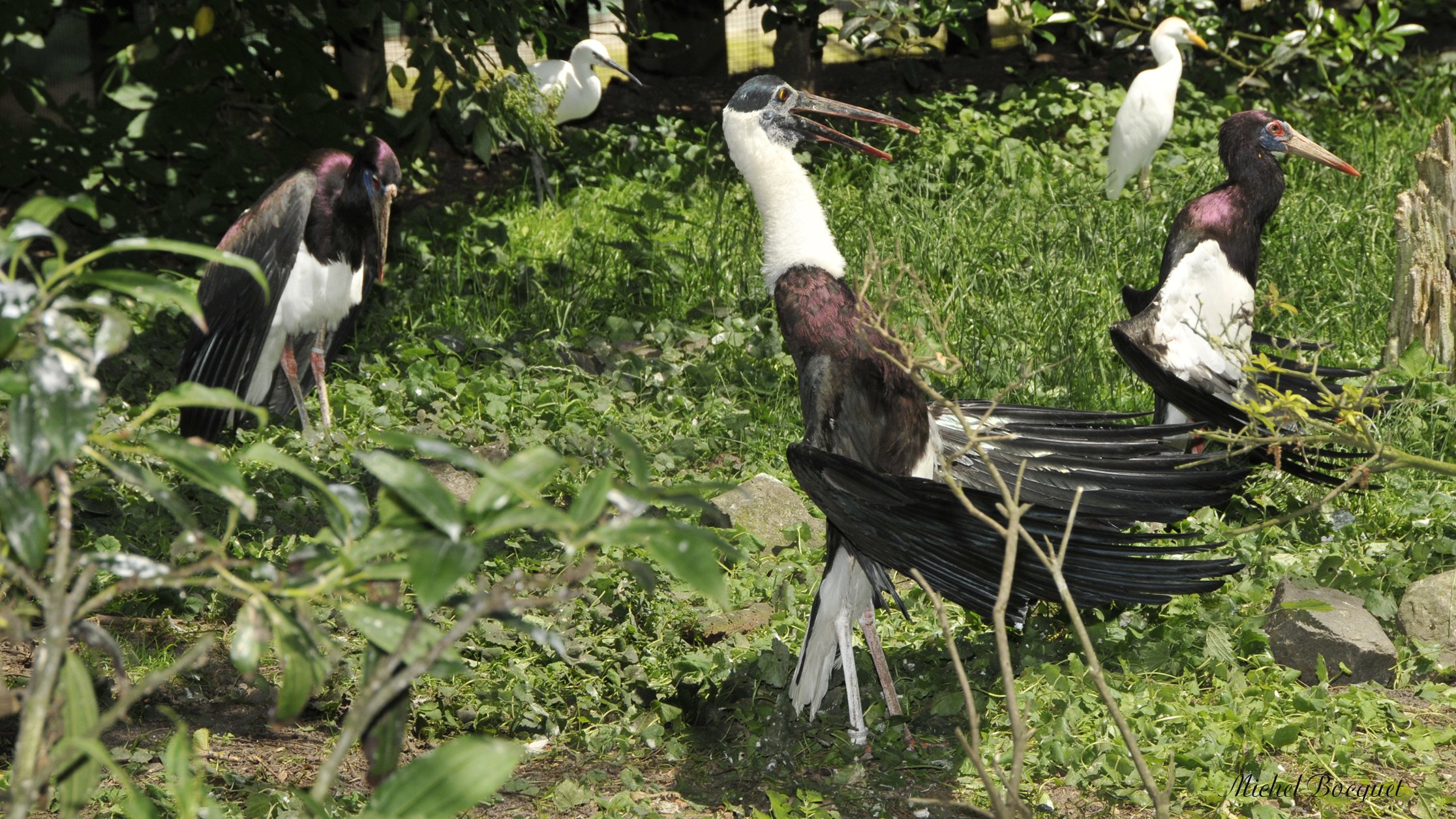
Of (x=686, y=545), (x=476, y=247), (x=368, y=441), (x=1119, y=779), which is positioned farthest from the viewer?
(x=476, y=247)

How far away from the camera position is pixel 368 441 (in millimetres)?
4605

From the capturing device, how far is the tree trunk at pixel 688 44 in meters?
8.84

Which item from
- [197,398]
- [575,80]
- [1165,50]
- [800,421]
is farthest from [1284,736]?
[575,80]

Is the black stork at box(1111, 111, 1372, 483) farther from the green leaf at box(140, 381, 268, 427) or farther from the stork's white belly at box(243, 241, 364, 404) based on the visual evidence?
the green leaf at box(140, 381, 268, 427)

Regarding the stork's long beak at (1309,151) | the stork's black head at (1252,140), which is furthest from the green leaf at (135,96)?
the stork's long beak at (1309,151)

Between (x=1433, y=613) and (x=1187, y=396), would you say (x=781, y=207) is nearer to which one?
(x=1187, y=396)

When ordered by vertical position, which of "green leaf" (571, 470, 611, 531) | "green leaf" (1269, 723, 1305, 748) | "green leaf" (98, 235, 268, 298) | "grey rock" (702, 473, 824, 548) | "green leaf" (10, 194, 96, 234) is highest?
"green leaf" (10, 194, 96, 234)

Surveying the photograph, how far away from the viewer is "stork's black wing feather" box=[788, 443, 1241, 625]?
274 cm

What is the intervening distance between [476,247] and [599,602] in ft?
9.79

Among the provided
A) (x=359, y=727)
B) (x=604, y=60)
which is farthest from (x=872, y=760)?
(x=604, y=60)

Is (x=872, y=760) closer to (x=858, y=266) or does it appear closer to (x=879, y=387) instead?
Answer: (x=879, y=387)

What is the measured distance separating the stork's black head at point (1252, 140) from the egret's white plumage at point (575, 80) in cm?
353

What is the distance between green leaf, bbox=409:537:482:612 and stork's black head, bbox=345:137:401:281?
13.4ft

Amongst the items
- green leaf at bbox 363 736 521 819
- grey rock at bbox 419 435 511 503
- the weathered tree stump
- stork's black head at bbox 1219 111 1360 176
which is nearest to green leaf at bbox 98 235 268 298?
green leaf at bbox 363 736 521 819
